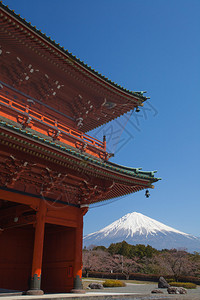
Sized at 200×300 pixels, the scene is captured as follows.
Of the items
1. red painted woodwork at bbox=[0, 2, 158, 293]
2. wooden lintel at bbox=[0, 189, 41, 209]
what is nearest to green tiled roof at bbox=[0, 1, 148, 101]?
red painted woodwork at bbox=[0, 2, 158, 293]

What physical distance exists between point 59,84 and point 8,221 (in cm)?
810

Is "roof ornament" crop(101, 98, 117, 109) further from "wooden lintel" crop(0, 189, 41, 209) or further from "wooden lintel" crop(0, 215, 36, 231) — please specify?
"wooden lintel" crop(0, 215, 36, 231)

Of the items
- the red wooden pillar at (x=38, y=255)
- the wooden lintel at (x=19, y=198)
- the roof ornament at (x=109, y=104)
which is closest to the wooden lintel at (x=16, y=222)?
the red wooden pillar at (x=38, y=255)

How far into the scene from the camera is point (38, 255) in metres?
11.9

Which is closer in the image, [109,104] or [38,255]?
[38,255]

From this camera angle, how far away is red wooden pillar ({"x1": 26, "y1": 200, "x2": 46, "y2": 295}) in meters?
11.3

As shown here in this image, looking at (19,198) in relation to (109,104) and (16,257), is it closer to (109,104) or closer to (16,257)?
(16,257)

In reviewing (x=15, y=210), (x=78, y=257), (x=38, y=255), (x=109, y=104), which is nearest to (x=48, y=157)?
(x=38, y=255)

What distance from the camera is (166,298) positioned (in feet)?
45.1

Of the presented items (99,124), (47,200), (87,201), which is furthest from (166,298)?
(99,124)

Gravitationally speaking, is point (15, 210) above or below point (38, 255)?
above

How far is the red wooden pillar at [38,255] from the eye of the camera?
37.2 ft

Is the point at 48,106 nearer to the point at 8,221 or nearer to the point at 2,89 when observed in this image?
the point at 2,89

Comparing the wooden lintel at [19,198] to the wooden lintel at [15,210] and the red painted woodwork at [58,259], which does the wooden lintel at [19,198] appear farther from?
the red painted woodwork at [58,259]
